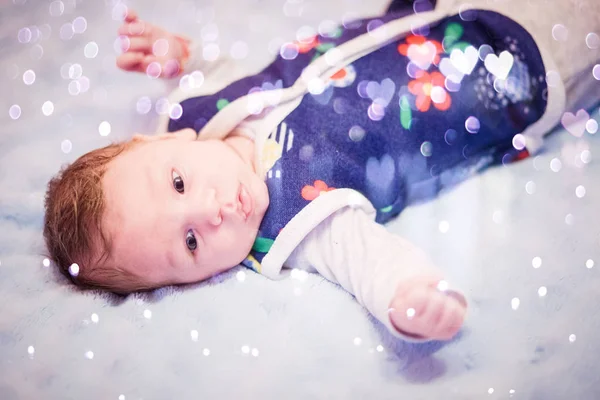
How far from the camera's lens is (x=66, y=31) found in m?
0.95

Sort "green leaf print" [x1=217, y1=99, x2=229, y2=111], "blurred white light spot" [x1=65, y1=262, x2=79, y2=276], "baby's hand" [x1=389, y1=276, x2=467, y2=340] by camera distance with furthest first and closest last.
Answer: "green leaf print" [x1=217, y1=99, x2=229, y2=111]
"blurred white light spot" [x1=65, y1=262, x2=79, y2=276]
"baby's hand" [x1=389, y1=276, x2=467, y2=340]

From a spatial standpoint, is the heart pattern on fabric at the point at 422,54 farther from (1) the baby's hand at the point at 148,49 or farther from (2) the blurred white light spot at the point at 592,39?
(1) the baby's hand at the point at 148,49

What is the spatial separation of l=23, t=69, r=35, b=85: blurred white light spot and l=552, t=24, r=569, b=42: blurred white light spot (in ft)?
2.50

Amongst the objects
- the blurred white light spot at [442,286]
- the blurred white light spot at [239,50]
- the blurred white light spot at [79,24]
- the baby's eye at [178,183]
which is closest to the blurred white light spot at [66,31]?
the blurred white light spot at [79,24]

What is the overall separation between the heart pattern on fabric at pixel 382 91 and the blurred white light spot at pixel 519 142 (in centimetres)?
18

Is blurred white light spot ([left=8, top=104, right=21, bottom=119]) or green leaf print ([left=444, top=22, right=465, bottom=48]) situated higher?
green leaf print ([left=444, top=22, right=465, bottom=48])

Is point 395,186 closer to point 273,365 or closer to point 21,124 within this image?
point 273,365

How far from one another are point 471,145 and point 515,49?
0.50ft

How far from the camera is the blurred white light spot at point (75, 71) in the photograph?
91cm

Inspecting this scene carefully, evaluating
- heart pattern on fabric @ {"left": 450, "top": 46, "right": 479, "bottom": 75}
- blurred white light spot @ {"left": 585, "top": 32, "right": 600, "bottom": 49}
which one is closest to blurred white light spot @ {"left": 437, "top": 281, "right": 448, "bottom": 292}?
heart pattern on fabric @ {"left": 450, "top": 46, "right": 479, "bottom": 75}

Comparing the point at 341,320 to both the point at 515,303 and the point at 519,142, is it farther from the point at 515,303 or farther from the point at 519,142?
the point at 519,142

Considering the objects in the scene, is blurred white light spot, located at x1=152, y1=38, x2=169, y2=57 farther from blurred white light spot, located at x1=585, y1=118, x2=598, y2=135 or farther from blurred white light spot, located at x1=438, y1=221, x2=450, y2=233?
blurred white light spot, located at x1=585, y1=118, x2=598, y2=135

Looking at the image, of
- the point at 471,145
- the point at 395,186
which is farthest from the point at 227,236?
the point at 471,145

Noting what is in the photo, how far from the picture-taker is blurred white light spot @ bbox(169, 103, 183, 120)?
0.89 metres
